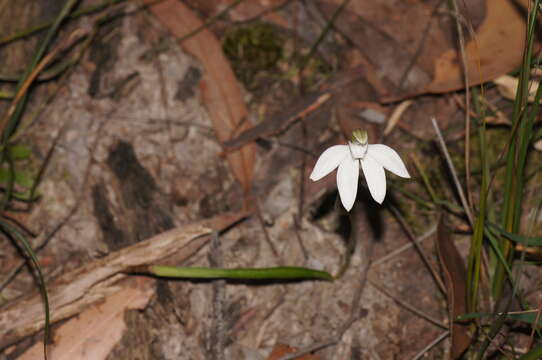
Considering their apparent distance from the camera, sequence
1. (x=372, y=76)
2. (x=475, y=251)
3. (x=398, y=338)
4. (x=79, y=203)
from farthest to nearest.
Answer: (x=372, y=76)
(x=79, y=203)
(x=398, y=338)
(x=475, y=251)

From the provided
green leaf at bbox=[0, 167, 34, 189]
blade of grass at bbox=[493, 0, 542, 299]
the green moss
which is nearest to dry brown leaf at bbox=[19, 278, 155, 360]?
green leaf at bbox=[0, 167, 34, 189]

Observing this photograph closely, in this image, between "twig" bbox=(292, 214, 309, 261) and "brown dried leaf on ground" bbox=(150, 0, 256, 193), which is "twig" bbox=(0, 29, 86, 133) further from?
"twig" bbox=(292, 214, 309, 261)

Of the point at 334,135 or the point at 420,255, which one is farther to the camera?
the point at 334,135

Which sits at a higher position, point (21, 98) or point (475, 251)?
point (21, 98)

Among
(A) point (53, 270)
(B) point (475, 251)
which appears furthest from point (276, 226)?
(A) point (53, 270)

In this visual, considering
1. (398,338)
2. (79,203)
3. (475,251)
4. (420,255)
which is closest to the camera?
(475,251)

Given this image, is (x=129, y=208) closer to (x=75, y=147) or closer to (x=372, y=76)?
(x=75, y=147)
